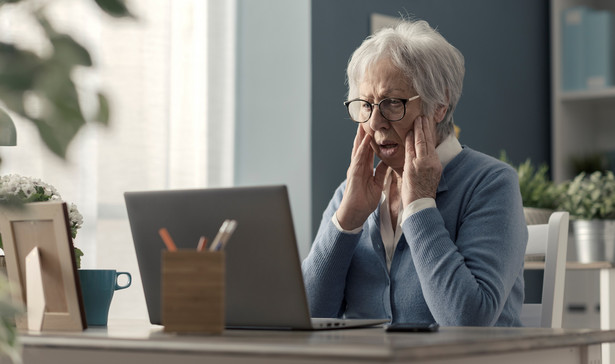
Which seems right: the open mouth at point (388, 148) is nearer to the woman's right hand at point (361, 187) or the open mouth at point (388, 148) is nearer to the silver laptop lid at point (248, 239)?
the woman's right hand at point (361, 187)

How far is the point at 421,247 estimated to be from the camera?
4.87 feet

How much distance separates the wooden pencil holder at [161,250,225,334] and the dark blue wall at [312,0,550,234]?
1.70 meters

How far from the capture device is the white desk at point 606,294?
265cm

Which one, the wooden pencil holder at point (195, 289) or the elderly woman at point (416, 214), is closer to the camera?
the wooden pencil holder at point (195, 289)

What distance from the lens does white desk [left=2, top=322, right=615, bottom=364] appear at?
0.79 m

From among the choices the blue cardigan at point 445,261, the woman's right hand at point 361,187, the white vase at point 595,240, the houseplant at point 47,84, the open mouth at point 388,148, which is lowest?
the white vase at point 595,240

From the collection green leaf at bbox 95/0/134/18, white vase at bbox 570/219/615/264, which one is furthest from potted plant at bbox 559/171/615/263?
green leaf at bbox 95/0/134/18

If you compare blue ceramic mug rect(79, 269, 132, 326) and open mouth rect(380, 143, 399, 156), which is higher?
open mouth rect(380, 143, 399, 156)

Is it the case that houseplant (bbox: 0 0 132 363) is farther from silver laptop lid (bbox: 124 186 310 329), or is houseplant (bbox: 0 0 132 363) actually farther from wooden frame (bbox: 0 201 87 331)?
wooden frame (bbox: 0 201 87 331)

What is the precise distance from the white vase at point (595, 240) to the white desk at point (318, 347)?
1.76 metres

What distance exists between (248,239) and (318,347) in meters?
0.32

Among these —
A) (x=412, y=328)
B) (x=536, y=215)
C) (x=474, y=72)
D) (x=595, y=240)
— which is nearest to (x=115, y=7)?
(x=412, y=328)

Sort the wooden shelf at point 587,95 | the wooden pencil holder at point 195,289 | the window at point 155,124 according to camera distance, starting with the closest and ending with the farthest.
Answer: the wooden pencil holder at point 195,289
the window at point 155,124
the wooden shelf at point 587,95

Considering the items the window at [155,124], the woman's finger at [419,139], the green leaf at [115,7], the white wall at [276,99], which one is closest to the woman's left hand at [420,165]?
the woman's finger at [419,139]
